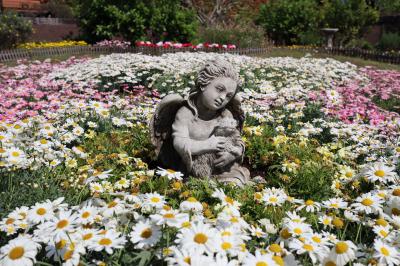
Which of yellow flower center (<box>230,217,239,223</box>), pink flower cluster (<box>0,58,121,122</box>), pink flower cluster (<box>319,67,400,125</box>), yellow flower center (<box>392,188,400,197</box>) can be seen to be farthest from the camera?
pink flower cluster (<box>319,67,400,125</box>)

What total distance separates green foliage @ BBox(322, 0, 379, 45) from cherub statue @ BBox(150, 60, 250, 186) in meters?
23.0

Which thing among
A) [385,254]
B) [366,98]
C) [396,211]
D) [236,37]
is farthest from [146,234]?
[236,37]

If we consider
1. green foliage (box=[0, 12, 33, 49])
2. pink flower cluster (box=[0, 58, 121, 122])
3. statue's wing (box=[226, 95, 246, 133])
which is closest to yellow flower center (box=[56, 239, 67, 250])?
statue's wing (box=[226, 95, 246, 133])

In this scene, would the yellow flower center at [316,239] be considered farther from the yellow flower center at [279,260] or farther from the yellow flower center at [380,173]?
the yellow flower center at [380,173]

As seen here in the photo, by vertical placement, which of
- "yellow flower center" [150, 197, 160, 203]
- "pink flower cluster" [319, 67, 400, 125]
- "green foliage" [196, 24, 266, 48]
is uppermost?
"green foliage" [196, 24, 266, 48]

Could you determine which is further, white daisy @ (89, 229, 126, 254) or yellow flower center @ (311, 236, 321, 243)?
yellow flower center @ (311, 236, 321, 243)

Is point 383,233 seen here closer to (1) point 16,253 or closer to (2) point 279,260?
(2) point 279,260

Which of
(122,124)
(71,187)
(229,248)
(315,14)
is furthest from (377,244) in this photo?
(315,14)

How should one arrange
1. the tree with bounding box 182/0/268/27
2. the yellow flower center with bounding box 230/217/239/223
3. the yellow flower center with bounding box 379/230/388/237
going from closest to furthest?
the yellow flower center with bounding box 230/217/239/223, the yellow flower center with bounding box 379/230/388/237, the tree with bounding box 182/0/268/27

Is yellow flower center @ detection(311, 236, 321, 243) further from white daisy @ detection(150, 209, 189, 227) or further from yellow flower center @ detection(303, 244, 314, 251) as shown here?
white daisy @ detection(150, 209, 189, 227)

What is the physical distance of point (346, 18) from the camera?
23.7 meters

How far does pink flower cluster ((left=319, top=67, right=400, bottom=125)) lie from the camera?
5.69 metres

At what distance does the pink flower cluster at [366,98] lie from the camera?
5.69 m

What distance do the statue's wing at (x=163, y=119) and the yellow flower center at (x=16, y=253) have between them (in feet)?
6.78
